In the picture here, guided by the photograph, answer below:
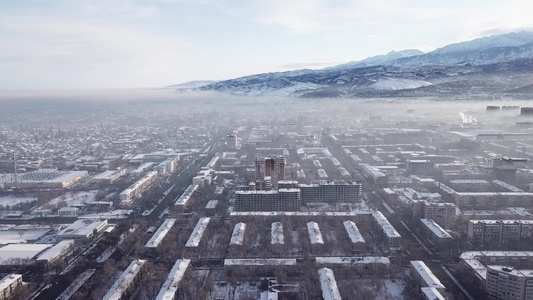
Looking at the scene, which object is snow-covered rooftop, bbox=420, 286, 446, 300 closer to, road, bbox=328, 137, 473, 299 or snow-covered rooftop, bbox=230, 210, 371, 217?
road, bbox=328, 137, 473, 299

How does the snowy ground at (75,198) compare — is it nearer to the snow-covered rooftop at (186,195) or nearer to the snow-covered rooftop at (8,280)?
the snow-covered rooftop at (186,195)

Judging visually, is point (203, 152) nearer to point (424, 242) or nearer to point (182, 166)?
point (182, 166)

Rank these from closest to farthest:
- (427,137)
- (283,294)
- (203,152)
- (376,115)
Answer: (283,294), (203,152), (427,137), (376,115)

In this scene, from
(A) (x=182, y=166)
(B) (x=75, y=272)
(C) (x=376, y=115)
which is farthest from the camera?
(C) (x=376, y=115)

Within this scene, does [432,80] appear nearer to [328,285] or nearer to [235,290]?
[328,285]

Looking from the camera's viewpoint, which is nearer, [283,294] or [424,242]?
[283,294]

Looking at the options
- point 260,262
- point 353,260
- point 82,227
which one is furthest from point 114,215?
point 353,260

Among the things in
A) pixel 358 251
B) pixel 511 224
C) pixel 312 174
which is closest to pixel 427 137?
pixel 312 174
